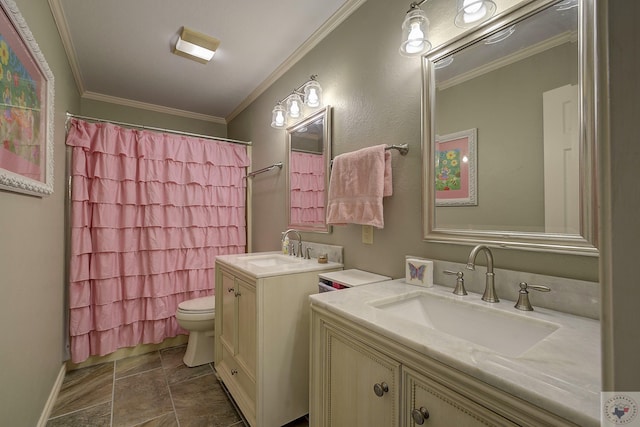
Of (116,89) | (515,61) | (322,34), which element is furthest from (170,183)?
(515,61)

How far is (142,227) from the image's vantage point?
243 cm

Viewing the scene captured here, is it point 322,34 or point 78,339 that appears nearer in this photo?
point 322,34

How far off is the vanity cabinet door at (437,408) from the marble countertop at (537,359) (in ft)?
0.25

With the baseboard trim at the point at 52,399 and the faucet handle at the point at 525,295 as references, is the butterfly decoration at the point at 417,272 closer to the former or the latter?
the faucet handle at the point at 525,295

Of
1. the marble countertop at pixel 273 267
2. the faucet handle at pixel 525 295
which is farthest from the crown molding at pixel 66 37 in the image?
the faucet handle at pixel 525 295

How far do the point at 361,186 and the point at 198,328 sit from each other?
170 centimetres

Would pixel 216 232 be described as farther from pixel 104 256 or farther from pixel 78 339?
pixel 78 339

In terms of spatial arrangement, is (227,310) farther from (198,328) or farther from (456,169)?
(456,169)

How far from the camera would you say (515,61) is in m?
1.04

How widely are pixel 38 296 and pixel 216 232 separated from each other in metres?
1.39

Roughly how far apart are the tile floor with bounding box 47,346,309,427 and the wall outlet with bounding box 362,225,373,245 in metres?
1.08

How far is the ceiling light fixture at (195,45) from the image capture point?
6.47ft

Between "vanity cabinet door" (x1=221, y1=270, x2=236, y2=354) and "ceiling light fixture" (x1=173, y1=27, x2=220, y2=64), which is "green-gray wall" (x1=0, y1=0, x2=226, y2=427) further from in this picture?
"vanity cabinet door" (x1=221, y1=270, x2=236, y2=354)

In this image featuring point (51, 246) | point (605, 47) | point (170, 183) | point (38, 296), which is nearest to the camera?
point (605, 47)
